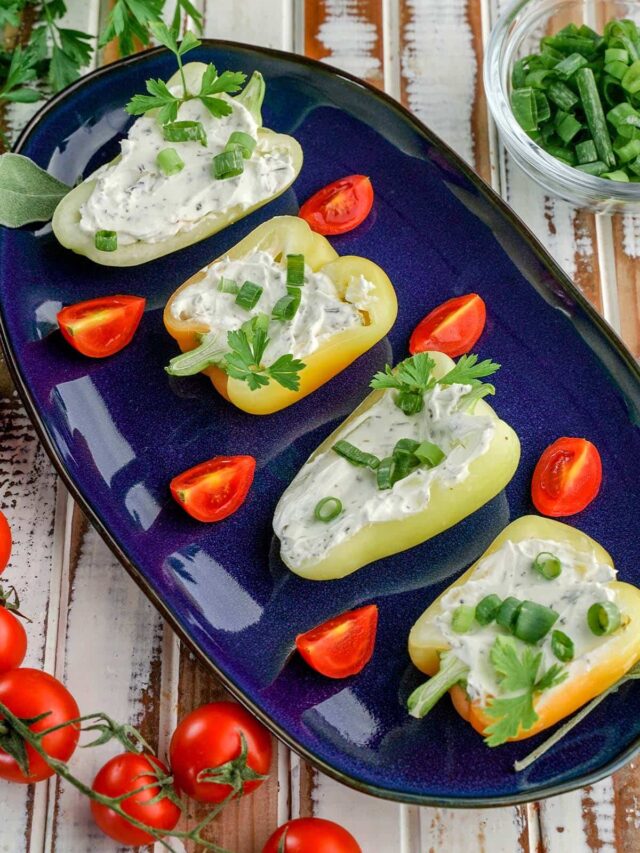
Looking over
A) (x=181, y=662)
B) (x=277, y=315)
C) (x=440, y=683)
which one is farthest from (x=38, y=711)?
(x=277, y=315)

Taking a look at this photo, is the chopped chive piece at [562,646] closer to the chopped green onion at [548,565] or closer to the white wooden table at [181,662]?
the chopped green onion at [548,565]

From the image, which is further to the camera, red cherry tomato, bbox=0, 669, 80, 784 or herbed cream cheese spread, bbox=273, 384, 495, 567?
herbed cream cheese spread, bbox=273, 384, 495, 567

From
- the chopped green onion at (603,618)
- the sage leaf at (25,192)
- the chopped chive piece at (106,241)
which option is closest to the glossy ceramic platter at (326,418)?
the sage leaf at (25,192)

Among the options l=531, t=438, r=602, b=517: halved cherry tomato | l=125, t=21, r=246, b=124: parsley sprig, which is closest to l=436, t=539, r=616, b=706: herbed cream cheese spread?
l=531, t=438, r=602, b=517: halved cherry tomato

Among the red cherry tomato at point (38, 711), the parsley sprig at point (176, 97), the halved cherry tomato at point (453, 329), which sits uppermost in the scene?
the parsley sprig at point (176, 97)

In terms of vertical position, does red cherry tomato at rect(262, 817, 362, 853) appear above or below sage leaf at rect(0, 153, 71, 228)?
below

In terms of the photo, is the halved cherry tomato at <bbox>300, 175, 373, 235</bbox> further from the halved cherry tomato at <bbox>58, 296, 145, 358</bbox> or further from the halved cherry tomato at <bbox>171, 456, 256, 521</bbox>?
the halved cherry tomato at <bbox>171, 456, 256, 521</bbox>

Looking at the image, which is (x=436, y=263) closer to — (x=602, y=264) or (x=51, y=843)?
(x=602, y=264)

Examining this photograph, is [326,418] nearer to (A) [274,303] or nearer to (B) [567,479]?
(A) [274,303]
